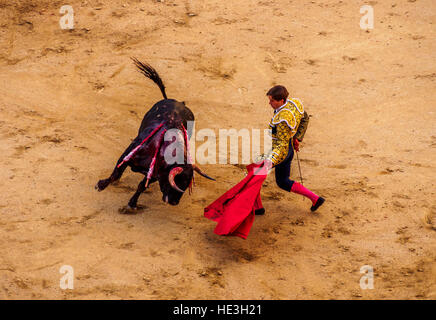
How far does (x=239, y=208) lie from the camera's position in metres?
4.90

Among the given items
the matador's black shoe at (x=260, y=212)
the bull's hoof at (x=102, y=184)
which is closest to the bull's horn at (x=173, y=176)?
the bull's hoof at (x=102, y=184)

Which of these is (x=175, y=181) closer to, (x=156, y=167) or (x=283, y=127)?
(x=156, y=167)

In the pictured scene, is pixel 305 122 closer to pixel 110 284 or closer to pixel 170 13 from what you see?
pixel 110 284

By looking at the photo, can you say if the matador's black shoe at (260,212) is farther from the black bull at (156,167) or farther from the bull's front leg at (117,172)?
the bull's front leg at (117,172)

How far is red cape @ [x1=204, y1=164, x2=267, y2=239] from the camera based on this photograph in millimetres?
4812

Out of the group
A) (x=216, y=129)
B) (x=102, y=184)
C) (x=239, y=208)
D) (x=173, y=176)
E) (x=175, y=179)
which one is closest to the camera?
(x=239, y=208)

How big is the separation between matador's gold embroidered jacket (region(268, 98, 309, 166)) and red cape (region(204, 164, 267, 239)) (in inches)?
8.0

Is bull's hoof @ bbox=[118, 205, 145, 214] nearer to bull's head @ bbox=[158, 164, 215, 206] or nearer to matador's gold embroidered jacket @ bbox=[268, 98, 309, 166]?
bull's head @ bbox=[158, 164, 215, 206]

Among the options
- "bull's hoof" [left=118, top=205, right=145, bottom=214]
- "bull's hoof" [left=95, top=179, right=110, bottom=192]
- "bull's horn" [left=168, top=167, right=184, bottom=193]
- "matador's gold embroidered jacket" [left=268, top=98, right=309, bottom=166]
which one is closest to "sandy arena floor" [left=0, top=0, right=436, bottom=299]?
"bull's hoof" [left=118, top=205, right=145, bottom=214]

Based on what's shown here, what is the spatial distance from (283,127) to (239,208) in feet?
2.84

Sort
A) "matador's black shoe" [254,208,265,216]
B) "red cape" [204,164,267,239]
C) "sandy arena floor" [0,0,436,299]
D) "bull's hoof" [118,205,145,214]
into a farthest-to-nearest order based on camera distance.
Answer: "matador's black shoe" [254,208,265,216]
"bull's hoof" [118,205,145,214]
"red cape" [204,164,267,239]
"sandy arena floor" [0,0,436,299]

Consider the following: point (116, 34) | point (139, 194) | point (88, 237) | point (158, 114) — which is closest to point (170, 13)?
point (116, 34)

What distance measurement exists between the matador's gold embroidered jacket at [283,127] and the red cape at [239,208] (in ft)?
0.67

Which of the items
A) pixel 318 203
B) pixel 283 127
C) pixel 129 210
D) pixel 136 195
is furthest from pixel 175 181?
pixel 318 203
